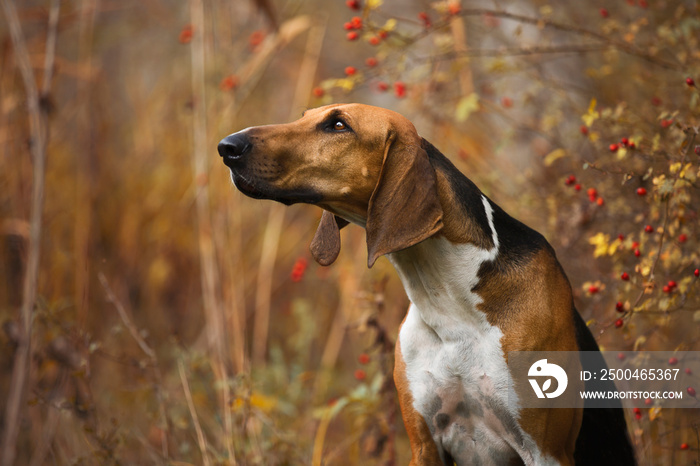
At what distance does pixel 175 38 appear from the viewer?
7.38 meters

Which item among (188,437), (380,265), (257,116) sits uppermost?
(257,116)

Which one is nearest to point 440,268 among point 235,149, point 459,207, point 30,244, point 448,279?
point 448,279

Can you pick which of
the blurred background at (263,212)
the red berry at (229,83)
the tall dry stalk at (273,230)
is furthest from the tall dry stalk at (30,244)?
the tall dry stalk at (273,230)

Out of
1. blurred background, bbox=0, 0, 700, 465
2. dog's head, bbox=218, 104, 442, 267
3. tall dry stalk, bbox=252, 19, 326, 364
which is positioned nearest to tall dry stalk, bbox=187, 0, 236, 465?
blurred background, bbox=0, 0, 700, 465

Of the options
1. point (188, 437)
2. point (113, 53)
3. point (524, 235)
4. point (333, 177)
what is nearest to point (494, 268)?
point (524, 235)

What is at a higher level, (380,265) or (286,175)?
(286,175)

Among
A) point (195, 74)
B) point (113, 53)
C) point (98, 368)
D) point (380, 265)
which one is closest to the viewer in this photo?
point (195, 74)

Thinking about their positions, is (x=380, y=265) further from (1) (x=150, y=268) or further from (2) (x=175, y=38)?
(2) (x=175, y=38)

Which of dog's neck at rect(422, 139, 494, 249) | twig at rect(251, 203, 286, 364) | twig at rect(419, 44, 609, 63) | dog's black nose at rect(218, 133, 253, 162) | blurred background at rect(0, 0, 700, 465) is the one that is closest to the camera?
dog's black nose at rect(218, 133, 253, 162)

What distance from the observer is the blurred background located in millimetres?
3451

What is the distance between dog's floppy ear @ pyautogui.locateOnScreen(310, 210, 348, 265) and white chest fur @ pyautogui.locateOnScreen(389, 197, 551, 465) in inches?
9.4

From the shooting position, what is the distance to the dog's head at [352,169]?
2.35 metres

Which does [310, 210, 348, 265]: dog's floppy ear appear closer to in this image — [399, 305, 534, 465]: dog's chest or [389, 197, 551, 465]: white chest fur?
[389, 197, 551, 465]: white chest fur

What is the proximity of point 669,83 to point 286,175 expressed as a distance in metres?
3.26
